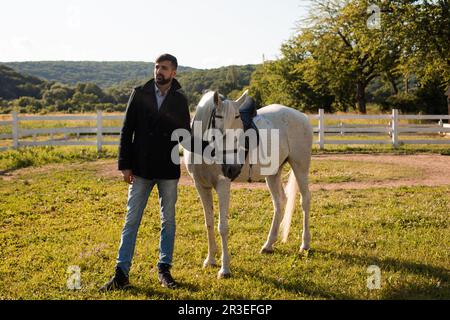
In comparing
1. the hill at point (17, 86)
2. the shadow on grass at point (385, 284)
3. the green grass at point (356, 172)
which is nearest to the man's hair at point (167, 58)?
the shadow on grass at point (385, 284)

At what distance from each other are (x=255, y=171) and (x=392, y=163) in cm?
915

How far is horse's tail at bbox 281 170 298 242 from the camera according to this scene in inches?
223

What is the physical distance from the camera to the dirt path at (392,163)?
9.90 metres

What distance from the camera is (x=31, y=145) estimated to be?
1659 cm

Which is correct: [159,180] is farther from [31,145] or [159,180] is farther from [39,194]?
[31,145]

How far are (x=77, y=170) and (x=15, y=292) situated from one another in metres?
8.55

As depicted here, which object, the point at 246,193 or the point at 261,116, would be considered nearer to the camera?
the point at 261,116

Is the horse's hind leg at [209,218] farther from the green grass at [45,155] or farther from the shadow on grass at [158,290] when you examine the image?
the green grass at [45,155]

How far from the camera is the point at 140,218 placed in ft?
14.1

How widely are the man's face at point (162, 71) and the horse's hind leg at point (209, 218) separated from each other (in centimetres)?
119

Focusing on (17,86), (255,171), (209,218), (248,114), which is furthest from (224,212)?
(17,86)

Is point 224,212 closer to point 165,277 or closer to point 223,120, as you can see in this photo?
point 165,277

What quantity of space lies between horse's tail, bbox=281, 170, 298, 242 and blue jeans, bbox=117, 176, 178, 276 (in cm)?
182
